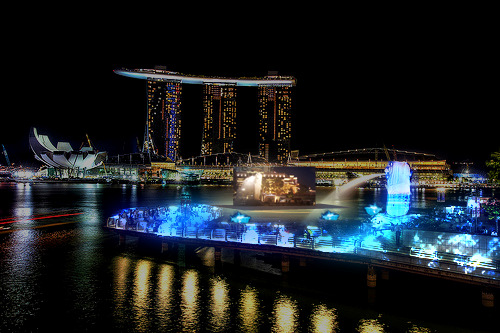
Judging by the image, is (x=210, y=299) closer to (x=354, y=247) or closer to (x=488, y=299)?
(x=354, y=247)

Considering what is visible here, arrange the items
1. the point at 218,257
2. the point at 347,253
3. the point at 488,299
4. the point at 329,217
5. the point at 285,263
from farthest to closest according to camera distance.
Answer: the point at 329,217 → the point at 218,257 → the point at 285,263 → the point at 347,253 → the point at 488,299

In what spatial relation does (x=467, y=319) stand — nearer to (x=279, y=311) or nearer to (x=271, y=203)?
(x=279, y=311)

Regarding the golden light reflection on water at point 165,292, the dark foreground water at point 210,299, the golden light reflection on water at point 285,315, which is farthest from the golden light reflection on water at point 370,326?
the golden light reflection on water at point 165,292

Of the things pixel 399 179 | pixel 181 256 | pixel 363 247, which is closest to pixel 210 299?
pixel 363 247

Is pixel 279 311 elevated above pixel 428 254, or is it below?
below

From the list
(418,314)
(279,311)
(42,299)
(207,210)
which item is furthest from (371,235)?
(207,210)

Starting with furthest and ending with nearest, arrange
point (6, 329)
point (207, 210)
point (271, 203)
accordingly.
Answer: point (271, 203) < point (207, 210) < point (6, 329)

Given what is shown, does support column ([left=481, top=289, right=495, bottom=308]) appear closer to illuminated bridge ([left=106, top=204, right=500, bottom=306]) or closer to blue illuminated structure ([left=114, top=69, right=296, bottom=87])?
illuminated bridge ([left=106, top=204, right=500, bottom=306])
